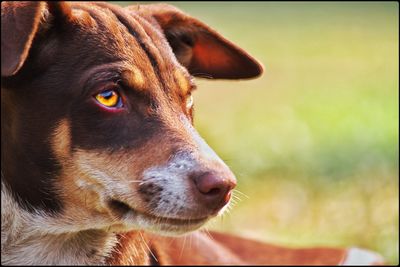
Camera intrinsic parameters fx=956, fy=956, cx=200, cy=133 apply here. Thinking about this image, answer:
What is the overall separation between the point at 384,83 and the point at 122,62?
10654 millimetres

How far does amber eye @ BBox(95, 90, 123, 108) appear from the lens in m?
5.04

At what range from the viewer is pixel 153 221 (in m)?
4.97

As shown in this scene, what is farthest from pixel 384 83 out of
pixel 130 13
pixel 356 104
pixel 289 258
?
pixel 130 13

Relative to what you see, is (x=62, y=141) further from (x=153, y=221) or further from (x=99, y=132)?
(x=153, y=221)

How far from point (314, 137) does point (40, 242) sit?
6.77m

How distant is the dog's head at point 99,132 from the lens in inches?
190

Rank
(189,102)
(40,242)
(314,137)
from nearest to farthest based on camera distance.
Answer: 1. (40,242)
2. (189,102)
3. (314,137)

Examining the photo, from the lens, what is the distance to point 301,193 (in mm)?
10203

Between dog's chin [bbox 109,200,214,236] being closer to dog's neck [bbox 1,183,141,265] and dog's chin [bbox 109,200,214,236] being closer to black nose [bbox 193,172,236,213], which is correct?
black nose [bbox 193,172,236,213]

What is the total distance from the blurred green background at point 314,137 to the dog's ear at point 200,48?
75cm

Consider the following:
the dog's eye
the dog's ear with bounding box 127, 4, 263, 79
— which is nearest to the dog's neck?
the dog's eye

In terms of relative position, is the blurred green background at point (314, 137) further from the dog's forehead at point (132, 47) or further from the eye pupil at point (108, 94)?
the eye pupil at point (108, 94)

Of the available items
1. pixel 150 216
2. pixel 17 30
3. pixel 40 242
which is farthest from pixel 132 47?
pixel 40 242

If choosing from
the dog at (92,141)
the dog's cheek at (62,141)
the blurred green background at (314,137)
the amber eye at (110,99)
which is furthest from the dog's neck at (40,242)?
the blurred green background at (314,137)
